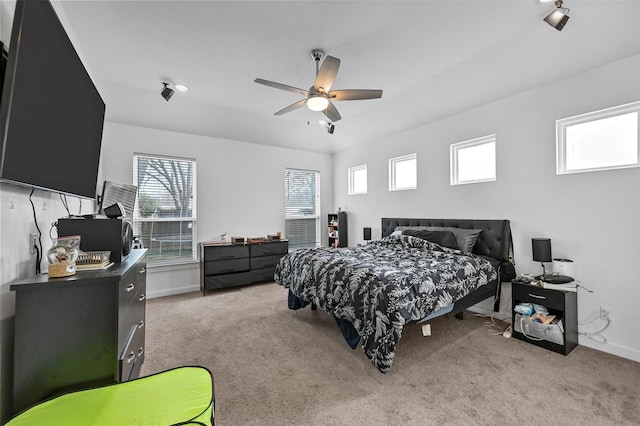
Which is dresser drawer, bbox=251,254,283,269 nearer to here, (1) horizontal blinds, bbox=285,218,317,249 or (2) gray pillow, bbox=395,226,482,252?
(1) horizontal blinds, bbox=285,218,317,249

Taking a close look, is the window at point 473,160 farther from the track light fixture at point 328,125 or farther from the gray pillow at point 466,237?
the track light fixture at point 328,125

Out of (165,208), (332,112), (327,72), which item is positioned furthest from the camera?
(165,208)

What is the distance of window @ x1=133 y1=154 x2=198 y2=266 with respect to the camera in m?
4.32

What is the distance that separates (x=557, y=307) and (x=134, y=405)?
340cm

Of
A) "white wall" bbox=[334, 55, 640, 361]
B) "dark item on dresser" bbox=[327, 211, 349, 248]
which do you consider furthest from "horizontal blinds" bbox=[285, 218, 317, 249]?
"white wall" bbox=[334, 55, 640, 361]

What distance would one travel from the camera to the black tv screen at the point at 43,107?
107 cm

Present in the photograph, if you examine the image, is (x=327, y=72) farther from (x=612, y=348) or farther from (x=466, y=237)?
(x=612, y=348)

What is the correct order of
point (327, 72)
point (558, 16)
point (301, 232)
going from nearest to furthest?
point (558, 16), point (327, 72), point (301, 232)

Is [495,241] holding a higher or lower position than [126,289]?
higher

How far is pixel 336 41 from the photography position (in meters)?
2.58

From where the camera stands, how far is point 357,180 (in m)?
5.99

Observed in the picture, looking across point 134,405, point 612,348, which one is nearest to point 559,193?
point 612,348

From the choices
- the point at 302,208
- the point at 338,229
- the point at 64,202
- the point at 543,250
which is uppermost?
the point at 302,208

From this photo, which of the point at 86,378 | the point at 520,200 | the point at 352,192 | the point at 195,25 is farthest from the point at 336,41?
the point at 352,192
